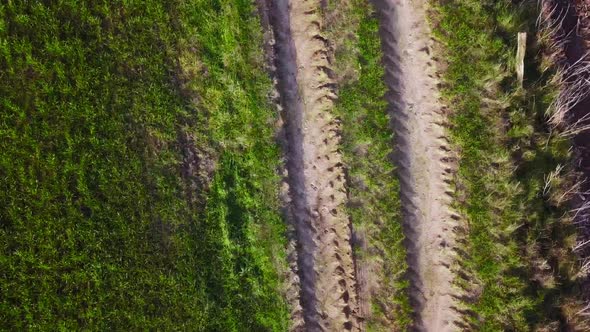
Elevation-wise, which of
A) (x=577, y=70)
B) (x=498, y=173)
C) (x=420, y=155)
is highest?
(x=577, y=70)

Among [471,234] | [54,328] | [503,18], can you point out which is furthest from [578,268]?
[54,328]

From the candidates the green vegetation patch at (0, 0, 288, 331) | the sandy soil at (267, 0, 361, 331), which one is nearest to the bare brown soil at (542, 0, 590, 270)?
the sandy soil at (267, 0, 361, 331)

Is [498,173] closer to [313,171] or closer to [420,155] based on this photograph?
[420,155]

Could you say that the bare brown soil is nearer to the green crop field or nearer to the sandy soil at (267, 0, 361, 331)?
the green crop field

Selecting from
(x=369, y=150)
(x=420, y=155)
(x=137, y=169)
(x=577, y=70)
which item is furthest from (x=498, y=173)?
(x=137, y=169)

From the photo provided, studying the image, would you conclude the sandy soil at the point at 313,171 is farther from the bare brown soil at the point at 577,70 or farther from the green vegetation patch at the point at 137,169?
the bare brown soil at the point at 577,70

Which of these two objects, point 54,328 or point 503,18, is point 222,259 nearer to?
point 54,328
